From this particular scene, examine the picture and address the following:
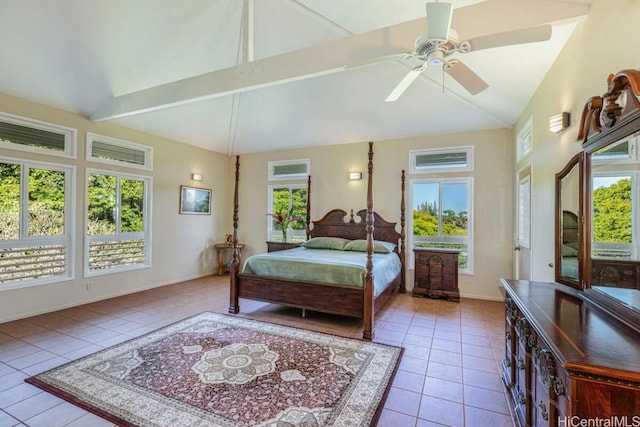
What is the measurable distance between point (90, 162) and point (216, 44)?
271cm

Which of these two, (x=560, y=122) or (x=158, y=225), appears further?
(x=158, y=225)

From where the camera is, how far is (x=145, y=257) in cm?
539

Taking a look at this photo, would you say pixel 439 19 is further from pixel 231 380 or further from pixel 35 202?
pixel 35 202

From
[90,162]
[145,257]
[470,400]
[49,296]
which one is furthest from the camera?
[145,257]

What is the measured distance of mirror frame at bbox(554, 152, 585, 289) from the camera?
6.58 feet

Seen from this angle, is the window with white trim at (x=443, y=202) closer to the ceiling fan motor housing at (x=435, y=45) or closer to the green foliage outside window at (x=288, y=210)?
the green foliage outside window at (x=288, y=210)

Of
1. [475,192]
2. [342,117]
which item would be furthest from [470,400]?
[342,117]

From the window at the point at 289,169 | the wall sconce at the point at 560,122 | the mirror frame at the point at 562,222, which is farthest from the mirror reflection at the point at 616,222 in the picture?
the window at the point at 289,169

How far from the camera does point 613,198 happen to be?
1724mm

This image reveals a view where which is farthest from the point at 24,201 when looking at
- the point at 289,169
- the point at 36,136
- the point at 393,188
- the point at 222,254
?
the point at 393,188

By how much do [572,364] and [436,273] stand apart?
4088mm

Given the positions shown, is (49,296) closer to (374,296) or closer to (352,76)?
(374,296)

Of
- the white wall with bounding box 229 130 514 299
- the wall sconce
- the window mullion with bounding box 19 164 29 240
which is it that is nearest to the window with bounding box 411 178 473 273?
the white wall with bounding box 229 130 514 299

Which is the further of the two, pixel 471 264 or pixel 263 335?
pixel 471 264
